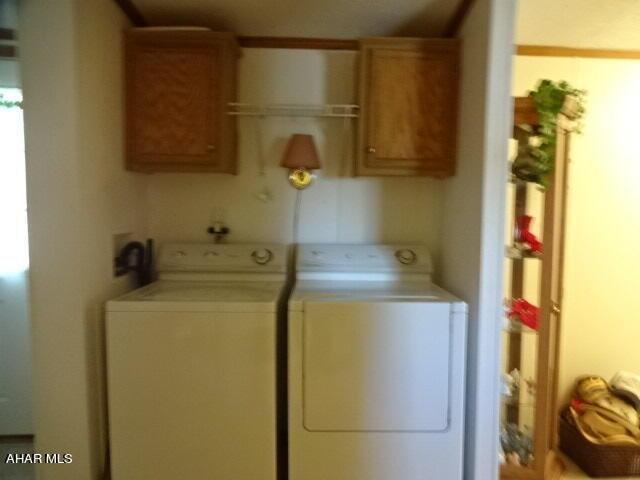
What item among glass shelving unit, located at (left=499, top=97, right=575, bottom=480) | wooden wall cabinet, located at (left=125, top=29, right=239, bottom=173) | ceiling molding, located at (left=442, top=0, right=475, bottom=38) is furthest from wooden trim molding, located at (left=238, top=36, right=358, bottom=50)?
glass shelving unit, located at (left=499, top=97, right=575, bottom=480)

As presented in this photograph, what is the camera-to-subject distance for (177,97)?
81.5 inches

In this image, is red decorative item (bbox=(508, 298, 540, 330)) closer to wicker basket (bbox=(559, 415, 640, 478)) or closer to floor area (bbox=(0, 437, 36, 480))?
wicker basket (bbox=(559, 415, 640, 478))

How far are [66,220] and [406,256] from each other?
1541 mm

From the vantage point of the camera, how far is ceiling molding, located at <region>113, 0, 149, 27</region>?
79.5 inches

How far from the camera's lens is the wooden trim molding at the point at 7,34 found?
5.36ft

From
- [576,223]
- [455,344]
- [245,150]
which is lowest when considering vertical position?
[455,344]

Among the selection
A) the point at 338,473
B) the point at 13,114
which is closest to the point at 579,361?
the point at 338,473

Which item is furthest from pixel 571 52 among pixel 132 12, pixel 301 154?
pixel 132 12

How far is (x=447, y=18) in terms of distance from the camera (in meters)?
2.13

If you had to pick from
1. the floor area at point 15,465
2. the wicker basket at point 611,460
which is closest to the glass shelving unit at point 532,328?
the wicker basket at point 611,460

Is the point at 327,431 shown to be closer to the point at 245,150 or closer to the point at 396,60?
the point at 245,150

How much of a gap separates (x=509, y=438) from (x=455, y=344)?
2.67 feet

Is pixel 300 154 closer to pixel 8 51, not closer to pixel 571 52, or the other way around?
pixel 8 51

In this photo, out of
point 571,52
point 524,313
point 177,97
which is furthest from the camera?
point 571,52
